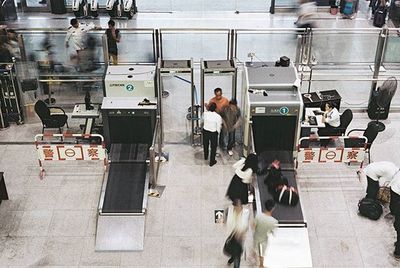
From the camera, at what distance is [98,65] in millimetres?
14773

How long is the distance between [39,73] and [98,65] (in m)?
1.42

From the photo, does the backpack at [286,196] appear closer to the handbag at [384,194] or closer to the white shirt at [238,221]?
the handbag at [384,194]

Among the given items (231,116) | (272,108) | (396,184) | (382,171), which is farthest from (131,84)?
(396,184)

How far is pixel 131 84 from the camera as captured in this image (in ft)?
42.7

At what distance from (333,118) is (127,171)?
4.54 m

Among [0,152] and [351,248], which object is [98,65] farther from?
[351,248]

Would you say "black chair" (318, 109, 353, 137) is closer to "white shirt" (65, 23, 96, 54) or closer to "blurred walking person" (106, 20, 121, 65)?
"blurred walking person" (106, 20, 121, 65)

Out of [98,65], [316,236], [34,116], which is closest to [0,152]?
[34,116]

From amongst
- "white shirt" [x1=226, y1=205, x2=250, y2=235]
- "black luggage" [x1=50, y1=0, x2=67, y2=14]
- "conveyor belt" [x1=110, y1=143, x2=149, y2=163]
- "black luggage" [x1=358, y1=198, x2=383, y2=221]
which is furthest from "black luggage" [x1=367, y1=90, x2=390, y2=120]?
"black luggage" [x1=50, y1=0, x2=67, y2=14]

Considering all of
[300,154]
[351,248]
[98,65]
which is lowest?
[351,248]

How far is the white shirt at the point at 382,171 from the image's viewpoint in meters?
11.2

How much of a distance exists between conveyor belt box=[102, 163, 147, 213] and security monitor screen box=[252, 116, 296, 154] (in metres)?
2.46

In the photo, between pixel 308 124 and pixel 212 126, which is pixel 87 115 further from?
pixel 308 124

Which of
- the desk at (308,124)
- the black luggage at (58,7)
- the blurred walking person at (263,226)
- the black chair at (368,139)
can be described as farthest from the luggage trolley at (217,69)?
the black luggage at (58,7)
